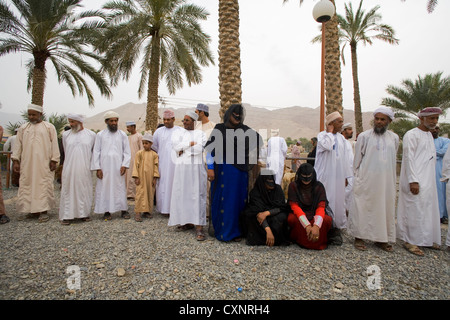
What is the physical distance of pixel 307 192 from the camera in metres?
3.40

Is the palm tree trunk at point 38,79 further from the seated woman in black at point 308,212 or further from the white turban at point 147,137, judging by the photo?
the seated woman in black at point 308,212

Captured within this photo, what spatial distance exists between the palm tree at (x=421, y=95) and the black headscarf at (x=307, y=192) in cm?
1245

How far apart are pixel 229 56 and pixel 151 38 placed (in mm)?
6323

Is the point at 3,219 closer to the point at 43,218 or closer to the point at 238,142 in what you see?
the point at 43,218

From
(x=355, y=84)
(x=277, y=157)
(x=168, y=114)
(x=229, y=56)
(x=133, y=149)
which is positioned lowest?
(x=277, y=157)

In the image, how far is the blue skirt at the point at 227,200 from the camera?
342 centimetres

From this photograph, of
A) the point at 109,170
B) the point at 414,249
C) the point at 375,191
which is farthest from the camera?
the point at 109,170

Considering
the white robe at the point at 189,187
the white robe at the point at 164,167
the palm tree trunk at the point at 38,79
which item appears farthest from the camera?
the palm tree trunk at the point at 38,79

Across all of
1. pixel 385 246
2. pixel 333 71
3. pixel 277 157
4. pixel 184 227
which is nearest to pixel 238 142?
pixel 184 227

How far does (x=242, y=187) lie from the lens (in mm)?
3504

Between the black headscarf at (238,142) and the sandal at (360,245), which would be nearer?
the sandal at (360,245)

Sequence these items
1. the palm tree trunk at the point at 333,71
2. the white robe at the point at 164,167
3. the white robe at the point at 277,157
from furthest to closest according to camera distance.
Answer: the palm tree trunk at the point at 333,71 → the white robe at the point at 277,157 → the white robe at the point at 164,167

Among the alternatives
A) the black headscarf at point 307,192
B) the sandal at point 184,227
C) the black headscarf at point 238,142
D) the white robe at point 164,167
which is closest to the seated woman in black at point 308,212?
the black headscarf at point 307,192
